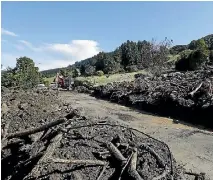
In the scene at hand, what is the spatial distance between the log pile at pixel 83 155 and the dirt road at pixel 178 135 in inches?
65.8

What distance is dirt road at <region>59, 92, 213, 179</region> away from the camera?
28.1 ft

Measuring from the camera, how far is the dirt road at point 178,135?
8571mm

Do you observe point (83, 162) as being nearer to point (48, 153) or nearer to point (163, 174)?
point (48, 153)

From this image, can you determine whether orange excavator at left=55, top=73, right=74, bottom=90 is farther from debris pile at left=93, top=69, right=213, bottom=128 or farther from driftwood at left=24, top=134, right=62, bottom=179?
driftwood at left=24, top=134, right=62, bottom=179

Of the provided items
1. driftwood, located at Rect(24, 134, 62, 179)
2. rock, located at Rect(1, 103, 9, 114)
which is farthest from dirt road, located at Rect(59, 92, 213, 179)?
driftwood, located at Rect(24, 134, 62, 179)

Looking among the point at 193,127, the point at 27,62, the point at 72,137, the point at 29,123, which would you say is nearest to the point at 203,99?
the point at 193,127

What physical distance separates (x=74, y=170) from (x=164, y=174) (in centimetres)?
145

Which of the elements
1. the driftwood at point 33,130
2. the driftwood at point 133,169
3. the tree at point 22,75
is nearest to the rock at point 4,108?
the driftwood at point 33,130

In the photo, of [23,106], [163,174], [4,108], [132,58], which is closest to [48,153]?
[163,174]

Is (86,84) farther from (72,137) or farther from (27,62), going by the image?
(72,137)

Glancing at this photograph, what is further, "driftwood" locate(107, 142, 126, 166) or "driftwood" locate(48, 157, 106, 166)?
"driftwood" locate(107, 142, 126, 166)

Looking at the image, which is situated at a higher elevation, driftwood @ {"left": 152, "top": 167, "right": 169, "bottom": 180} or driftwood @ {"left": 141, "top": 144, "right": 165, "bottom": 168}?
driftwood @ {"left": 141, "top": 144, "right": 165, "bottom": 168}

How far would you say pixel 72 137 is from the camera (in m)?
6.42

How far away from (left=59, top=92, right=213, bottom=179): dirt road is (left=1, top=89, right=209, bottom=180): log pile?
5.48 feet
